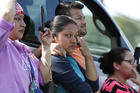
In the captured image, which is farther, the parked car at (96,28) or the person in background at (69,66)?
the parked car at (96,28)

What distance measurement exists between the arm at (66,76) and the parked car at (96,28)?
2.86ft

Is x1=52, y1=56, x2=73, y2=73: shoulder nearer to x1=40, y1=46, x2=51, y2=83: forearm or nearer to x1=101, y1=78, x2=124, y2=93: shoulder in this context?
x1=40, y1=46, x2=51, y2=83: forearm

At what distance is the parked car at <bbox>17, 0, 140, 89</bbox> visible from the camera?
4586mm

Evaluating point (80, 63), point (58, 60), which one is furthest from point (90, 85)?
point (58, 60)

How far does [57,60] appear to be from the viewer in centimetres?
370

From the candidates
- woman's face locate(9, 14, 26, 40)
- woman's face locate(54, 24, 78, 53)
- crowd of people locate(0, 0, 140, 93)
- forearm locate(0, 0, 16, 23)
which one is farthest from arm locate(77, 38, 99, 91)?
forearm locate(0, 0, 16, 23)

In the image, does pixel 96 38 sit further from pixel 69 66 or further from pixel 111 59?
pixel 69 66

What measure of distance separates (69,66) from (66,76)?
0.35 feet

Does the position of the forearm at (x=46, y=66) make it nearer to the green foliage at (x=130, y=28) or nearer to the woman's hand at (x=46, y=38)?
the woman's hand at (x=46, y=38)

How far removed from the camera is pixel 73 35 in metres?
3.86

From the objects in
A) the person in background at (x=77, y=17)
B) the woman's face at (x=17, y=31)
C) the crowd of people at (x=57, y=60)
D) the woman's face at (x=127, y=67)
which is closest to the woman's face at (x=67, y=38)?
the crowd of people at (x=57, y=60)

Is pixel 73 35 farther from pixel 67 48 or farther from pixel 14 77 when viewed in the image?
pixel 14 77

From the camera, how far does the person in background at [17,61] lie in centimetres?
272

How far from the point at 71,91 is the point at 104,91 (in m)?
0.70
